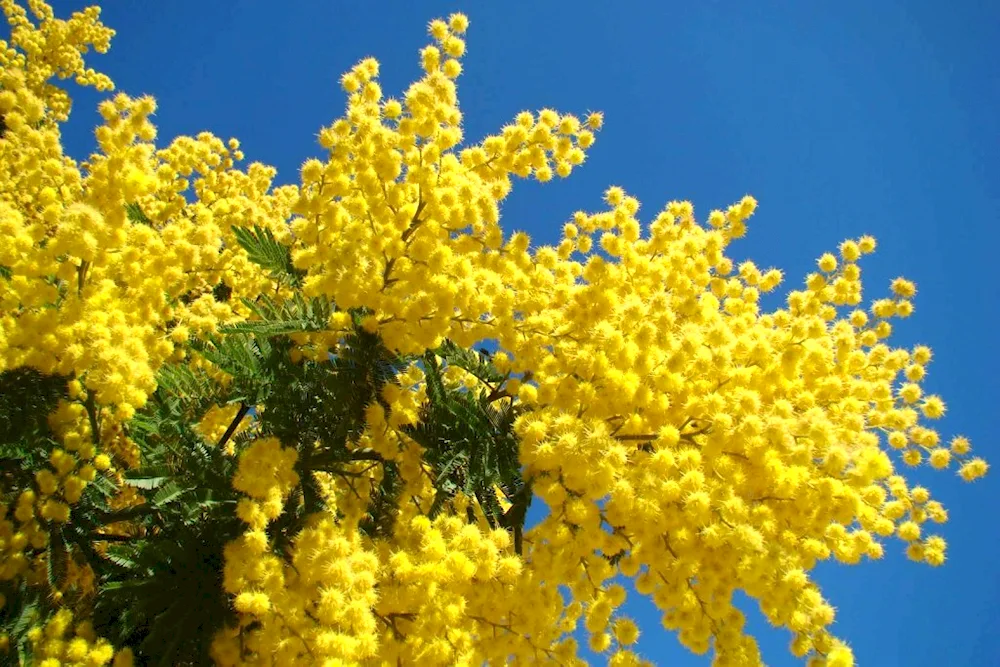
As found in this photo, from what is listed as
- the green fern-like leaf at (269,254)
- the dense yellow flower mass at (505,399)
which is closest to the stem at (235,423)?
the dense yellow flower mass at (505,399)

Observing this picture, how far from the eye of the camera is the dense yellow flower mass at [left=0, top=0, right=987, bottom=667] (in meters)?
3.30

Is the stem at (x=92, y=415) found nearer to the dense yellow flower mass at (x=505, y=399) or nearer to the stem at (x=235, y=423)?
the dense yellow flower mass at (x=505, y=399)

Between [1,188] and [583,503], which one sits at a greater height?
[1,188]

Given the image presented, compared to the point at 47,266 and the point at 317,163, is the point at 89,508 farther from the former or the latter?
the point at 317,163

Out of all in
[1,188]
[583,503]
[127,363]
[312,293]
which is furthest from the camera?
[1,188]

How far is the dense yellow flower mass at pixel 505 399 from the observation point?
3.30 metres

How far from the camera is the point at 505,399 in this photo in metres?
4.38

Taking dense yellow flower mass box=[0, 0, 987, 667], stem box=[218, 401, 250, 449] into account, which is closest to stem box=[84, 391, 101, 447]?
dense yellow flower mass box=[0, 0, 987, 667]

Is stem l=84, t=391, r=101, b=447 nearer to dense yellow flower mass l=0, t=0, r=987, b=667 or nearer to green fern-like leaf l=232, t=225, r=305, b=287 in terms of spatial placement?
dense yellow flower mass l=0, t=0, r=987, b=667

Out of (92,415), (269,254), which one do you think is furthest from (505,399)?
(92,415)

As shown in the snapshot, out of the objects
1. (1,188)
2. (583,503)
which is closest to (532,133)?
(583,503)

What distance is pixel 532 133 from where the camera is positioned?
14.5 ft

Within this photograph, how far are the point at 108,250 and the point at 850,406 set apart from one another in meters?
3.98

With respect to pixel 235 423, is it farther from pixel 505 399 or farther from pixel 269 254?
pixel 505 399
